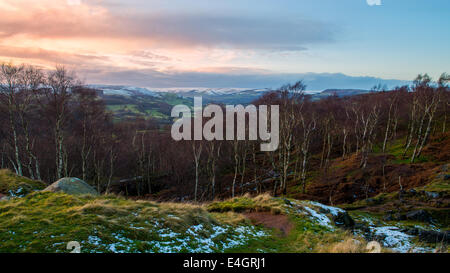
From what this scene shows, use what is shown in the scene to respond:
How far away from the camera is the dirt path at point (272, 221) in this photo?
1158 centimetres

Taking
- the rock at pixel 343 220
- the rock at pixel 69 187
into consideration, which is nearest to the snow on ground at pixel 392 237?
the rock at pixel 343 220

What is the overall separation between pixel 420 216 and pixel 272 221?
11.5 metres

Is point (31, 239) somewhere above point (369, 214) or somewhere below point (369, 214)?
above

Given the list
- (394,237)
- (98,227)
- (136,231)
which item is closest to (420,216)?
(394,237)

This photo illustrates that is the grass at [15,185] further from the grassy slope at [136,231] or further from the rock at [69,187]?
the grassy slope at [136,231]

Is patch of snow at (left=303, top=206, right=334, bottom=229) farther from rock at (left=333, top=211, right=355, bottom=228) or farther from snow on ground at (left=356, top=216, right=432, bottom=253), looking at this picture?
snow on ground at (left=356, top=216, right=432, bottom=253)

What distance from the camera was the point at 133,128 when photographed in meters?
56.1

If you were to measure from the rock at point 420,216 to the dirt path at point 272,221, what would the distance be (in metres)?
10.0

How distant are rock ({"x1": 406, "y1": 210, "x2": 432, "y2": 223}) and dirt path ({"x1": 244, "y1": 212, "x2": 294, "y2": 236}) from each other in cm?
1004

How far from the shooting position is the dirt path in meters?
11.6

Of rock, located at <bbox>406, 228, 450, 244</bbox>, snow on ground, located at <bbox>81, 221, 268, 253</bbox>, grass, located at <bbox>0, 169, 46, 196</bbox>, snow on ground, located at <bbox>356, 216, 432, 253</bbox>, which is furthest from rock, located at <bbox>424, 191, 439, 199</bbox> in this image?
grass, located at <bbox>0, 169, 46, 196</bbox>
